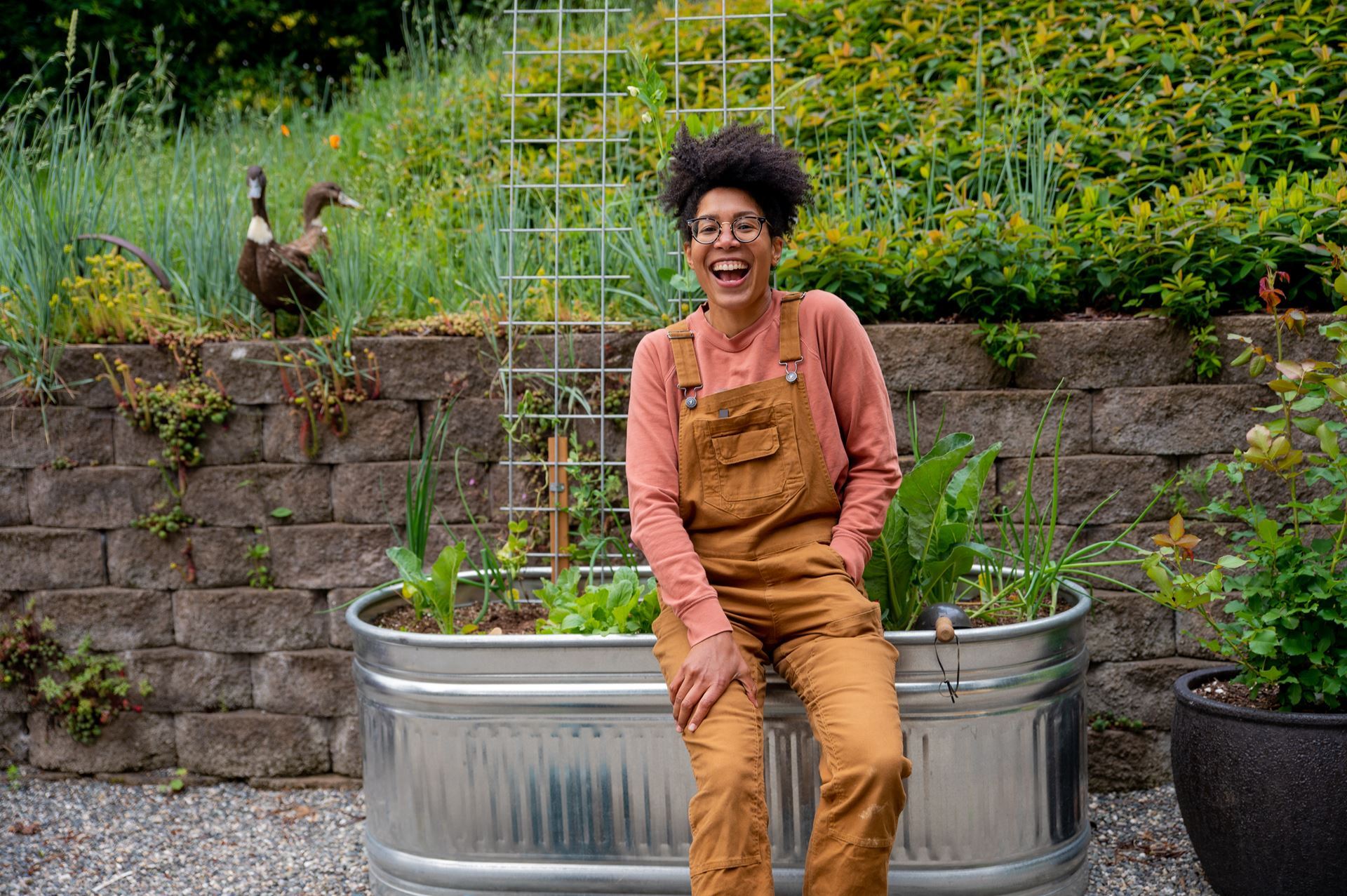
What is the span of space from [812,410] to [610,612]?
0.64 metres

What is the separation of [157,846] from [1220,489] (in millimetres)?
2924

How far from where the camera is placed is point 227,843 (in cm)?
291

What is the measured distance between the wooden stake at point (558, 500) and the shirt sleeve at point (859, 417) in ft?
3.12

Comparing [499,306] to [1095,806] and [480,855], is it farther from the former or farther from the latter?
[1095,806]

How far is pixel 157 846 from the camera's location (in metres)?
2.89

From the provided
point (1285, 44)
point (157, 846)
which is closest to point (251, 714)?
point (157, 846)

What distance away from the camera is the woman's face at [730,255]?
6.97 feet

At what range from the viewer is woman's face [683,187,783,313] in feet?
6.97

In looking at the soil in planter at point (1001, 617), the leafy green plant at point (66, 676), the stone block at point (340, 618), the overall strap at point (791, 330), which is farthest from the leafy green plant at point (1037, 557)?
the leafy green plant at point (66, 676)

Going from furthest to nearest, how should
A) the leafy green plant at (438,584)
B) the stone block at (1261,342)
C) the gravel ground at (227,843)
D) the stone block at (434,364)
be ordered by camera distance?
the stone block at (434,364), the stone block at (1261,342), the gravel ground at (227,843), the leafy green plant at (438,584)

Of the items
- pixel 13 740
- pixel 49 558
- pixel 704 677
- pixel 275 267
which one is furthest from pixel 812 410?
pixel 13 740

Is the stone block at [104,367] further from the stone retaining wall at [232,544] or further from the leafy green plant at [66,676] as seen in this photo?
the leafy green plant at [66,676]

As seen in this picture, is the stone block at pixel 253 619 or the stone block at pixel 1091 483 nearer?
the stone block at pixel 1091 483

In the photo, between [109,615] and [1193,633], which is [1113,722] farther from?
[109,615]
